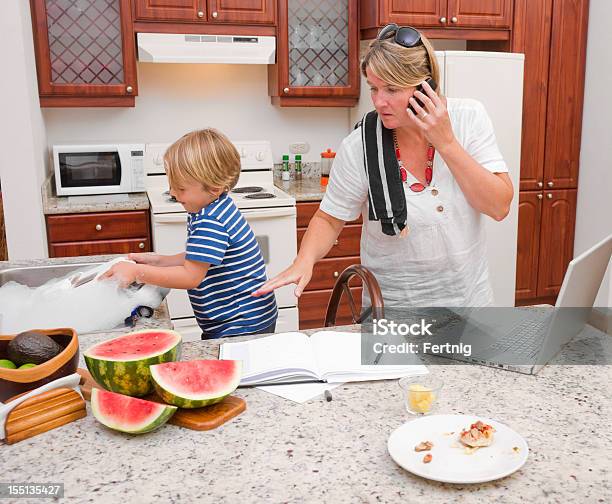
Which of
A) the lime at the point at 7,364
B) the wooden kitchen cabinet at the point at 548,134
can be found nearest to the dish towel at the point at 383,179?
the lime at the point at 7,364

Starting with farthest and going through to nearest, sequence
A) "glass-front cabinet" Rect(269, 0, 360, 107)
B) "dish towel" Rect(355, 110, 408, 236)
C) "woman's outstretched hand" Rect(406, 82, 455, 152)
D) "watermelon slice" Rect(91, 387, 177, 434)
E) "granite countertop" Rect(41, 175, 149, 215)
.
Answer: "glass-front cabinet" Rect(269, 0, 360, 107)
"granite countertop" Rect(41, 175, 149, 215)
"dish towel" Rect(355, 110, 408, 236)
"woman's outstretched hand" Rect(406, 82, 455, 152)
"watermelon slice" Rect(91, 387, 177, 434)

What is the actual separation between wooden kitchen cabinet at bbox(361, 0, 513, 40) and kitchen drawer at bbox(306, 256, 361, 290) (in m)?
1.30

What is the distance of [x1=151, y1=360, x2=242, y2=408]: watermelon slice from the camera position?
1135 millimetres

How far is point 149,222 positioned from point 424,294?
2.04 m

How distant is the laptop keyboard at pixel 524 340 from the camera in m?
1.40

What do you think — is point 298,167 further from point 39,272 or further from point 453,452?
point 453,452

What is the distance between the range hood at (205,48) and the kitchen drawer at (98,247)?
972mm

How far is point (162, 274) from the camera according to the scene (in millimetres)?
1761

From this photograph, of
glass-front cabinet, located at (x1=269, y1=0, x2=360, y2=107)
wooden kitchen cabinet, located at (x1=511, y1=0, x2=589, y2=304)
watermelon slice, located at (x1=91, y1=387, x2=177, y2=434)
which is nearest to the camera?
watermelon slice, located at (x1=91, y1=387, x2=177, y2=434)

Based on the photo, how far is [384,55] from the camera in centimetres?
172

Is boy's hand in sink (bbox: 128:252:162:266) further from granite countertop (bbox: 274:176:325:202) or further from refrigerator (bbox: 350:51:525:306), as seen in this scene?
refrigerator (bbox: 350:51:525:306)

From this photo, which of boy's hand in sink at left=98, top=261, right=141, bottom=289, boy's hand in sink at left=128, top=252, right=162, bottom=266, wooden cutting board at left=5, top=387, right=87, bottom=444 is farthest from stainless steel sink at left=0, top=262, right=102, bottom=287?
wooden cutting board at left=5, top=387, right=87, bottom=444

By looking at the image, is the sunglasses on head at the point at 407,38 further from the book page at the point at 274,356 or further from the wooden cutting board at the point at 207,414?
the wooden cutting board at the point at 207,414

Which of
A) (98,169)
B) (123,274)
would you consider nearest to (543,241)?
(98,169)
